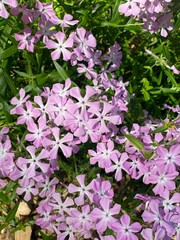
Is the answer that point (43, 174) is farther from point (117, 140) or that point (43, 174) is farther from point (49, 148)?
point (117, 140)

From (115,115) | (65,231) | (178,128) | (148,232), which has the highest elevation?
(115,115)

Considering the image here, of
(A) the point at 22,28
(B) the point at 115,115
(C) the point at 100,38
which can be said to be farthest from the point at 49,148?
(C) the point at 100,38

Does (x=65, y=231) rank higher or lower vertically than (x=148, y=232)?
lower

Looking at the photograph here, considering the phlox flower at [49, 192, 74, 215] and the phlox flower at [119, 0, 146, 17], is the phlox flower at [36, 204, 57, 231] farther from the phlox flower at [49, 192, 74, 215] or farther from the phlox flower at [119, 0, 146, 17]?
the phlox flower at [119, 0, 146, 17]

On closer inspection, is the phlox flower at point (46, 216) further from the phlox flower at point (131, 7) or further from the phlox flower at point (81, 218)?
the phlox flower at point (131, 7)

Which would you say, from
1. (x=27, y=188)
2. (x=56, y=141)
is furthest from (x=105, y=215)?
(x=27, y=188)

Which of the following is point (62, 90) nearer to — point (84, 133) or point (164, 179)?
point (84, 133)
